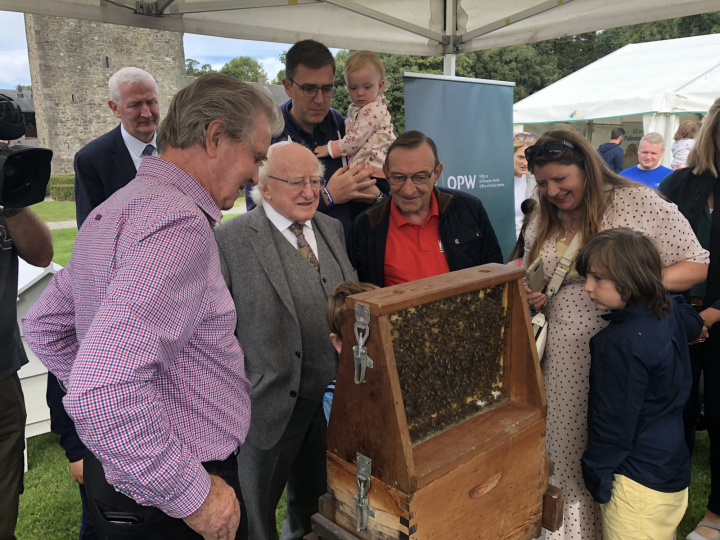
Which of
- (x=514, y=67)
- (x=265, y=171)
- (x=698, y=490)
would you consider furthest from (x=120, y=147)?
(x=514, y=67)

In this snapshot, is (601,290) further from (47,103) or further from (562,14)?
(47,103)

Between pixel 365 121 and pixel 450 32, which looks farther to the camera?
pixel 450 32

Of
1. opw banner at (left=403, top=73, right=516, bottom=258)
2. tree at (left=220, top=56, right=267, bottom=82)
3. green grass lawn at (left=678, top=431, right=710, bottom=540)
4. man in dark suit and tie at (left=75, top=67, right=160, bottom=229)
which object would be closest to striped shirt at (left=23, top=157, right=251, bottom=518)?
man in dark suit and tie at (left=75, top=67, right=160, bottom=229)

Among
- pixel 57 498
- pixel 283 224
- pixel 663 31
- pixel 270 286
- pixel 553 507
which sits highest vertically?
pixel 663 31

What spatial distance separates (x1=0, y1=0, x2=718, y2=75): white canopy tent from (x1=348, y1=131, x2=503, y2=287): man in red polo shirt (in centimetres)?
200

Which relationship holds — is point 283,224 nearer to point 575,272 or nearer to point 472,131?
point 575,272

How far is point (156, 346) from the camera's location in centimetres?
111

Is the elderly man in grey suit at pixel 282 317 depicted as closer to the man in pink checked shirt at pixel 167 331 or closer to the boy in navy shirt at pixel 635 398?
the man in pink checked shirt at pixel 167 331

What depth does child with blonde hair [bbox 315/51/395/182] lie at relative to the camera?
311 cm

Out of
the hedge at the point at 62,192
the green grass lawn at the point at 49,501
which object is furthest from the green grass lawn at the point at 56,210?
the green grass lawn at the point at 49,501

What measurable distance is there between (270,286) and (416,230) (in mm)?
838

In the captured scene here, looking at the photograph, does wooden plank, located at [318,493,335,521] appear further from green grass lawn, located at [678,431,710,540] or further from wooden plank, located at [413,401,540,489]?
green grass lawn, located at [678,431,710,540]

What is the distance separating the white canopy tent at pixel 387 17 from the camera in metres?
3.34

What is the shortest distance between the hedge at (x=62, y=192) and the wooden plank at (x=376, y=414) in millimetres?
29900
